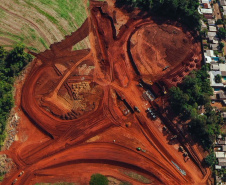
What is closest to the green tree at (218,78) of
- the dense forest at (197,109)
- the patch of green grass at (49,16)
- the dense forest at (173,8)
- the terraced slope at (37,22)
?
the dense forest at (197,109)

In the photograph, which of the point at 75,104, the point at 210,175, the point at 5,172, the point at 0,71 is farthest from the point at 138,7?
the point at 5,172

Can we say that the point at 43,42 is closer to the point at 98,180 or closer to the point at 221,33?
the point at 98,180

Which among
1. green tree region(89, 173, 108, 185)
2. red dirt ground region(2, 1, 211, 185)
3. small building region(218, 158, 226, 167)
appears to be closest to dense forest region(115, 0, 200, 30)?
red dirt ground region(2, 1, 211, 185)

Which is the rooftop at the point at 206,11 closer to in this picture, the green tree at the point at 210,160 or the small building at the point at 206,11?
the small building at the point at 206,11

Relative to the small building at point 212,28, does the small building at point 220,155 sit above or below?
below

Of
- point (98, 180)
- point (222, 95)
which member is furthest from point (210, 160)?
point (98, 180)

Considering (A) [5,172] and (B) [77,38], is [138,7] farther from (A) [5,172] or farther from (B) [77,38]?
(A) [5,172]
